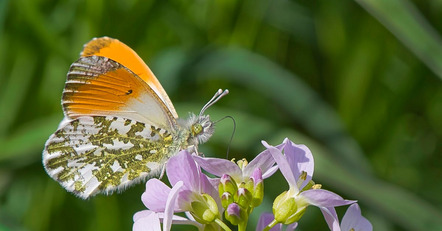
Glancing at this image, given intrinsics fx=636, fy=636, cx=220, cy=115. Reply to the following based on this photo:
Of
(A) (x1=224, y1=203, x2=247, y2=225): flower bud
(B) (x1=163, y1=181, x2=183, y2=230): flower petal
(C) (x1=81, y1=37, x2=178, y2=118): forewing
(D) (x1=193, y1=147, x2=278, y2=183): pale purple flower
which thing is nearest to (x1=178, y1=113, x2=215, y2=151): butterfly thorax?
(C) (x1=81, y1=37, x2=178, y2=118): forewing

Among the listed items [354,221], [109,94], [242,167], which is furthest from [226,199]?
[109,94]

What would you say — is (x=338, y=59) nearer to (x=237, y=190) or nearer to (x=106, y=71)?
(x=106, y=71)

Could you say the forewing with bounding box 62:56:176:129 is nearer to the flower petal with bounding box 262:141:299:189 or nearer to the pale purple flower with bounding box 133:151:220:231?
the pale purple flower with bounding box 133:151:220:231

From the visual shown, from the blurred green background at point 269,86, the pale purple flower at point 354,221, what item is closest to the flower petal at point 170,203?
the pale purple flower at point 354,221

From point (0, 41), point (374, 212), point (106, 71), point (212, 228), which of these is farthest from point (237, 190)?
point (0, 41)

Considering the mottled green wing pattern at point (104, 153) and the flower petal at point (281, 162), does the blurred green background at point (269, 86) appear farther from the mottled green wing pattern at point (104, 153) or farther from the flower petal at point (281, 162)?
the flower petal at point (281, 162)

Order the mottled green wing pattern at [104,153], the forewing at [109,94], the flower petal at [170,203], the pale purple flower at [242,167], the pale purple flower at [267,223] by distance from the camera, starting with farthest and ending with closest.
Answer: the forewing at [109,94] < the mottled green wing pattern at [104,153] < the pale purple flower at [267,223] < the pale purple flower at [242,167] < the flower petal at [170,203]

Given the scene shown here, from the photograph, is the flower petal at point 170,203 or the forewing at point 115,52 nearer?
the flower petal at point 170,203
